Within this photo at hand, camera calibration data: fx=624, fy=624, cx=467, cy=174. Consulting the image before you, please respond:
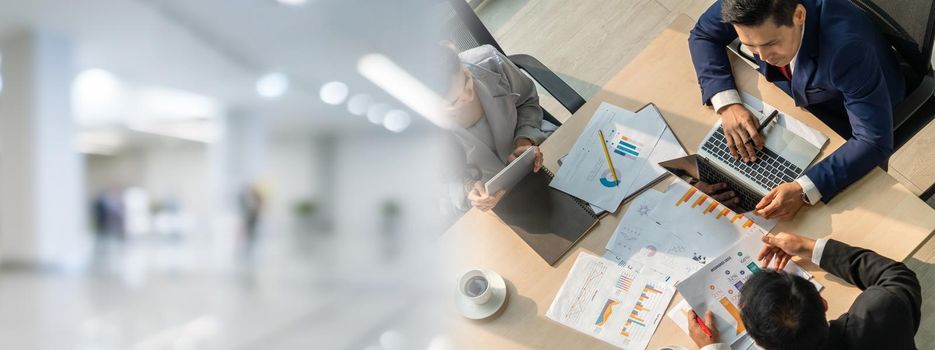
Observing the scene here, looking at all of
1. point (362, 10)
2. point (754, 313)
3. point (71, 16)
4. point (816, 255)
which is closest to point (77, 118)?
point (71, 16)

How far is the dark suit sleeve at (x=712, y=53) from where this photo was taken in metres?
1.20

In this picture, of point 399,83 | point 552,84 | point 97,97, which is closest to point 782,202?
point 552,84

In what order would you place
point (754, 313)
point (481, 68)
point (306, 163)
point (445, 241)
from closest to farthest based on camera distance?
1. point (306, 163)
2. point (445, 241)
3. point (754, 313)
4. point (481, 68)

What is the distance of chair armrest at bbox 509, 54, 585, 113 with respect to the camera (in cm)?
133

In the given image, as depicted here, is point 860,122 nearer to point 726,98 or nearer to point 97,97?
point 726,98

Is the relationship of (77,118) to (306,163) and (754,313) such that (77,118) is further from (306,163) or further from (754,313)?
(754,313)

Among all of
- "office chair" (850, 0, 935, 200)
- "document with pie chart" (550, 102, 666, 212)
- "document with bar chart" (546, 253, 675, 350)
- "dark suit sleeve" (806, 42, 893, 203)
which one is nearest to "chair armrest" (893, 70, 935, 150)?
"office chair" (850, 0, 935, 200)

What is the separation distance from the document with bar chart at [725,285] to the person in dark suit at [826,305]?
0.12 ft

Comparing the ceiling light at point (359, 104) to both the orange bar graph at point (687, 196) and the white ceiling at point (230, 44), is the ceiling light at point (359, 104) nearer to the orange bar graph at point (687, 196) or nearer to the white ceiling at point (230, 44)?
the white ceiling at point (230, 44)

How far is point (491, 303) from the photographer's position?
1.17 metres

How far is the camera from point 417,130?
0.33 metres

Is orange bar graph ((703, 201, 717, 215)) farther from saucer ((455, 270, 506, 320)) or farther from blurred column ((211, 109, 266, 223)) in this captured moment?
blurred column ((211, 109, 266, 223))

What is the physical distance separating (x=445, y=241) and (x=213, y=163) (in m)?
0.16

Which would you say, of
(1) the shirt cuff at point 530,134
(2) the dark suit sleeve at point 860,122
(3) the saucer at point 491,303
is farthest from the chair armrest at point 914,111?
(3) the saucer at point 491,303
